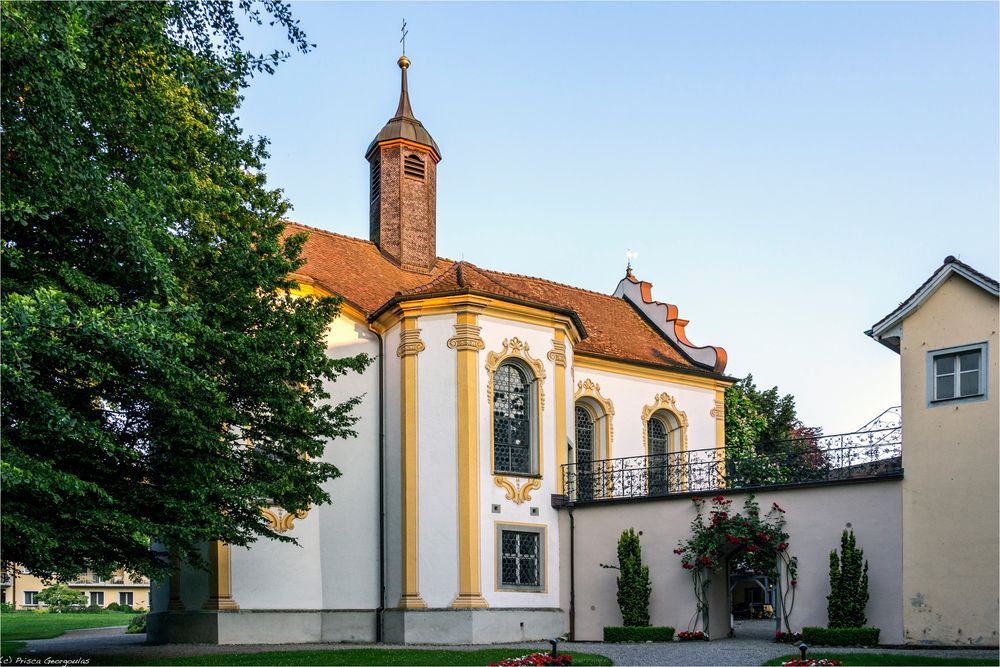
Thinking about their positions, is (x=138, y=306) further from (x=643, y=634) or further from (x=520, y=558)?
(x=643, y=634)

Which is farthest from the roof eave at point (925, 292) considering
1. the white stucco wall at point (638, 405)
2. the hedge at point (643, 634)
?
the white stucco wall at point (638, 405)

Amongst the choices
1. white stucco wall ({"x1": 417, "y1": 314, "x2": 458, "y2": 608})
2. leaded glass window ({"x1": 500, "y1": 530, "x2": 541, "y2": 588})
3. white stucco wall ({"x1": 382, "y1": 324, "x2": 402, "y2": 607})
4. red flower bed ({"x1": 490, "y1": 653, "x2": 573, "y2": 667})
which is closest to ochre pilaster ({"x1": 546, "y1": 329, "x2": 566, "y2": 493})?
leaded glass window ({"x1": 500, "y1": 530, "x2": 541, "y2": 588})

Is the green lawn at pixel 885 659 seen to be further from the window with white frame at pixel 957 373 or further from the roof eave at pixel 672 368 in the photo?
the roof eave at pixel 672 368

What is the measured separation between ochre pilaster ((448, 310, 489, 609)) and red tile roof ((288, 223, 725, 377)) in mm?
1055

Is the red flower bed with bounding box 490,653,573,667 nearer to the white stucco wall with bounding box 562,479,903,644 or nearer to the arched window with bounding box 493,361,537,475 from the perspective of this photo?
the white stucco wall with bounding box 562,479,903,644

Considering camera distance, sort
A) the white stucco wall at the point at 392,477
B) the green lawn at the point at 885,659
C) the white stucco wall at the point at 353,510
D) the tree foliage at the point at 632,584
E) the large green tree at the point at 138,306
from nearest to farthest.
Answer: the large green tree at the point at 138,306 → the green lawn at the point at 885,659 → the tree foliage at the point at 632,584 → the white stucco wall at the point at 392,477 → the white stucco wall at the point at 353,510

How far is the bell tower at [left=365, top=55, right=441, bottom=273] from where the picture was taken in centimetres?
2880

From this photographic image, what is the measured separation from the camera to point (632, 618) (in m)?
21.9

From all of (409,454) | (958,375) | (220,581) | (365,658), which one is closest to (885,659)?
(958,375)

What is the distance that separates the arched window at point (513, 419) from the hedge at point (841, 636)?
23.1 ft

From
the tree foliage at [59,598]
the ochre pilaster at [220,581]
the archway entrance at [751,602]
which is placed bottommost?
the tree foliage at [59,598]

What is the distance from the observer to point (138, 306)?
494 inches

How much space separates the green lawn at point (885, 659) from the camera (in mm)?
14828

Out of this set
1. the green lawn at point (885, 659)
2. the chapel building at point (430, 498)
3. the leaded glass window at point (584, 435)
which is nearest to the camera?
the green lawn at point (885, 659)
